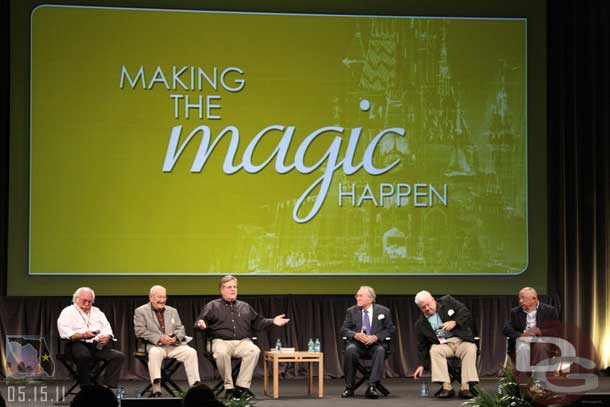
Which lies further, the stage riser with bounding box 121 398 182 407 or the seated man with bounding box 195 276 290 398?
the seated man with bounding box 195 276 290 398

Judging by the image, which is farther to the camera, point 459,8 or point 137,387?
point 459,8

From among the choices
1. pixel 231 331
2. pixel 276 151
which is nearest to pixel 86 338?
pixel 231 331

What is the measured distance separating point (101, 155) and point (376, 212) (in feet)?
8.78

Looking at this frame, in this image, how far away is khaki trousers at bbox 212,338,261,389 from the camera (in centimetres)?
848

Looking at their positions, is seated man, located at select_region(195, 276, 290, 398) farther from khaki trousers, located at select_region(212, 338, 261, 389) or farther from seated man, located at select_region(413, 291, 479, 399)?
seated man, located at select_region(413, 291, 479, 399)

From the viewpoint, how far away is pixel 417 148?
1027 cm

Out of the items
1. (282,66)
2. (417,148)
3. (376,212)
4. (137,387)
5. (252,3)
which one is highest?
(252,3)

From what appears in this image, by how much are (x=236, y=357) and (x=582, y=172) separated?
13.9ft

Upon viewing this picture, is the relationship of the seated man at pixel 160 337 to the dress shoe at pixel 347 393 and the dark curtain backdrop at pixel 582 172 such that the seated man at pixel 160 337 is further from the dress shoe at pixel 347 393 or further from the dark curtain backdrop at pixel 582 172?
the dark curtain backdrop at pixel 582 172

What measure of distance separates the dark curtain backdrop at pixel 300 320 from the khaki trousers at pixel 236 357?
1.43 meters

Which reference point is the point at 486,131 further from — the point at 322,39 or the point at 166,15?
the point at 166,15

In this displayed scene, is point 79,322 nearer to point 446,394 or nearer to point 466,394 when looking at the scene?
point 446,394

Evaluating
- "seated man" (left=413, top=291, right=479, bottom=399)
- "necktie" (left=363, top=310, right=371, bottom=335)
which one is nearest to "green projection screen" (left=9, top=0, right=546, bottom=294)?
"necktie" (left=363, top=310, right=371, bottom=335)

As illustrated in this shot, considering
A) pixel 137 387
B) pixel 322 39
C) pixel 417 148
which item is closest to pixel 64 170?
pixel 137 387
